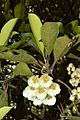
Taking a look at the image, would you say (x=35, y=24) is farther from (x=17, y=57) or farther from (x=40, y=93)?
(x=40, y=93)

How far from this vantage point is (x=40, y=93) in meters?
1.17

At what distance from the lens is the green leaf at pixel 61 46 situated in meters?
1.08

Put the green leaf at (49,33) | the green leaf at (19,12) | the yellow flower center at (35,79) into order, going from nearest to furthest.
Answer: the green leaf at (49,33), the yellow flower center at (35,79), the green leaf at (19,12)

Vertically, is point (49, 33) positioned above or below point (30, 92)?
above

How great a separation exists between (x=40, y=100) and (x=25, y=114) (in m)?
0.50

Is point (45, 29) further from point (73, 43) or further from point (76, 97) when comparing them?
point (76, 97)

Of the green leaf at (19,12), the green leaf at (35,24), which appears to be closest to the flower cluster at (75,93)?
the green leaf at (35,24)

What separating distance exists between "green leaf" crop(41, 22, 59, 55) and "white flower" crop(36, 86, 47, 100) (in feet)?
0.43

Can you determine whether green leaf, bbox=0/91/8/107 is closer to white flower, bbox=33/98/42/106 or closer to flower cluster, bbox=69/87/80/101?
white flower, bbox=33/98/42/106

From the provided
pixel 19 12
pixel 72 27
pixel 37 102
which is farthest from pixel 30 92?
pixel 19 12

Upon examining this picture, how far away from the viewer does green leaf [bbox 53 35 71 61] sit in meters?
1.08

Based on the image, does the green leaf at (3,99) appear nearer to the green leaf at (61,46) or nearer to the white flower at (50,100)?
the white flower at (50,100)

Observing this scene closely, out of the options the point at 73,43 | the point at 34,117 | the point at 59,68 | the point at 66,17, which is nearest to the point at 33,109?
the point at 34,117

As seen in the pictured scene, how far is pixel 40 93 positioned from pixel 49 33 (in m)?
0.20
